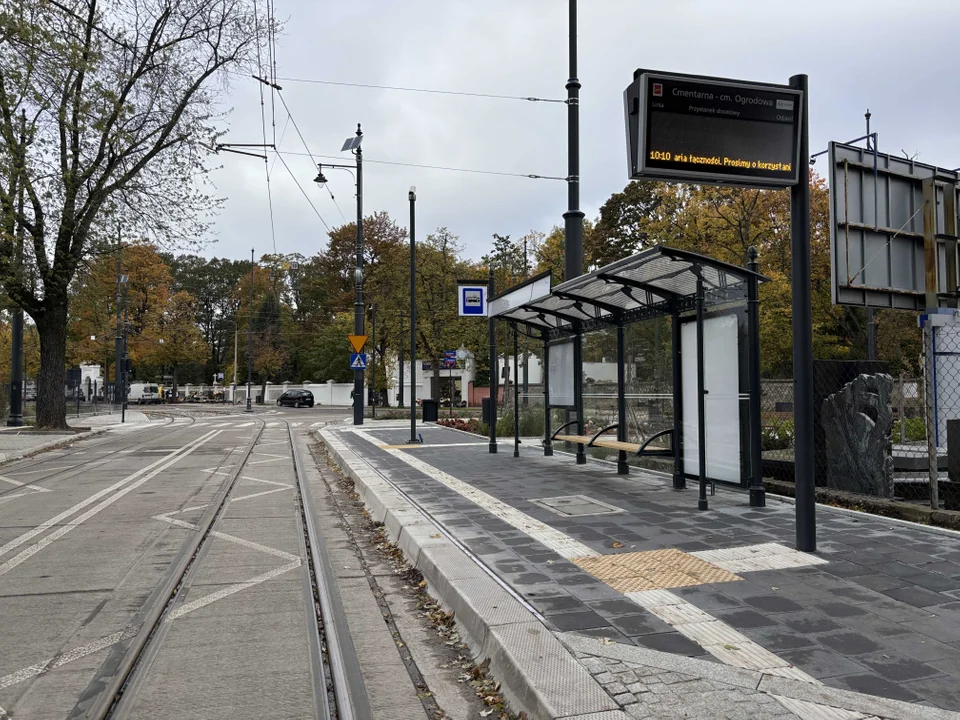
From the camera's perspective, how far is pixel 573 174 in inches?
539

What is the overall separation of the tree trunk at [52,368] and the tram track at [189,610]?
18.6 m

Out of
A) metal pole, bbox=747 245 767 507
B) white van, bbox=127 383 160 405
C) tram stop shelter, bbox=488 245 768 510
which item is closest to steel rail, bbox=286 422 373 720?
tram stop shelter, bbox=488 245 768 510

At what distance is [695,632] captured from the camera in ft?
13.5

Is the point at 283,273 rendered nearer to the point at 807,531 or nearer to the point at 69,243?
the point at 69,243

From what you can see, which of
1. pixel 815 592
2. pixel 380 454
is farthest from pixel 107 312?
pixel 815 592

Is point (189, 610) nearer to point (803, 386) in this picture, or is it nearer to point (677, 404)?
point (803, 386)

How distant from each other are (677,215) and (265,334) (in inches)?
1883

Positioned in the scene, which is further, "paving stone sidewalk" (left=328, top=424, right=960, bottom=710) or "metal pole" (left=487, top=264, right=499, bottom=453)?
"metal pole" (left=487, top=264, right=499, bottom=453)

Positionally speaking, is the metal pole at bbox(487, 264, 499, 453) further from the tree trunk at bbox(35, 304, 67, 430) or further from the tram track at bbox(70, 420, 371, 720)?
the tree trunk at bbox(35, 304, 67, 430)

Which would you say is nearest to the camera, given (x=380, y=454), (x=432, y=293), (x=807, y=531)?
(x=807, y=531)

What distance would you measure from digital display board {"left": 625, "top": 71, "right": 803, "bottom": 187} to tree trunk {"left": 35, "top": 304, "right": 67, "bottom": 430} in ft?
73.9

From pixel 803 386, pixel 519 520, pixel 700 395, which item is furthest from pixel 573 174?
pixel 803 386

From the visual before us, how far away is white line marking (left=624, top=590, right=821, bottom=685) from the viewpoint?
363 centimetres

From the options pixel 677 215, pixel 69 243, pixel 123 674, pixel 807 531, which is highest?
pixel 677 215
